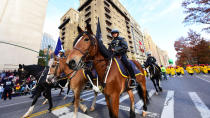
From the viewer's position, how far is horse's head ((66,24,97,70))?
1.74 m

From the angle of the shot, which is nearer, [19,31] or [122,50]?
[122,50]

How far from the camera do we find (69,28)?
45125mm

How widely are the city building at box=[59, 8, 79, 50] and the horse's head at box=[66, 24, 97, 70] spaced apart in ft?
142

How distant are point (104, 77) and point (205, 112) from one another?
3.93 metres

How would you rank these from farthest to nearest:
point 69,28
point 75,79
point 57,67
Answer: point 69,28 < point 57,67 < point 75,79

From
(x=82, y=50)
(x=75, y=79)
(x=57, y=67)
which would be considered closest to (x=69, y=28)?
(x=57, y=67)

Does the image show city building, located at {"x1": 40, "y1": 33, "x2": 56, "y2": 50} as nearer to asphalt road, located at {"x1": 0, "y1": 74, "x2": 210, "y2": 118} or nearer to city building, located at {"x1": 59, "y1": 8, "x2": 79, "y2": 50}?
city building, located at {"x1": 59, "y1": 8, "x2": 79, "y2": 50}

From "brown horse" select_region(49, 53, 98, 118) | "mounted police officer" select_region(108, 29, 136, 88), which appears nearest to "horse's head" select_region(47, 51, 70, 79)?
"brown horse" select_region(49, 53, 98, 118)

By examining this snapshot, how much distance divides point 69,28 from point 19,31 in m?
30.0

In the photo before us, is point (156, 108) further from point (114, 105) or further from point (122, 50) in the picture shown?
point (122, 50)

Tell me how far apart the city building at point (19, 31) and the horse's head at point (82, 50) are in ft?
66.8

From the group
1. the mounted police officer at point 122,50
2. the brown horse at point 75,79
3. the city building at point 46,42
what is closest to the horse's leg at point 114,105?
the mounted police officer at point 122,50

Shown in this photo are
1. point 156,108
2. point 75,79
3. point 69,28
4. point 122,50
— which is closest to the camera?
point 122,50

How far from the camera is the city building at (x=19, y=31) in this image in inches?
613
